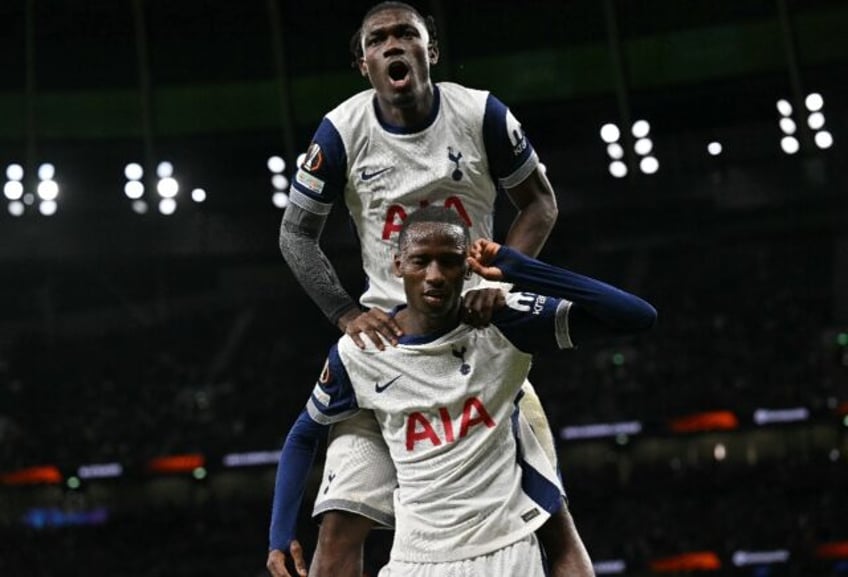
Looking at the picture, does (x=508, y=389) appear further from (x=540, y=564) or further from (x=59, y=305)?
(x=59, y=305)

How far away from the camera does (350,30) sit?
42.9 feet

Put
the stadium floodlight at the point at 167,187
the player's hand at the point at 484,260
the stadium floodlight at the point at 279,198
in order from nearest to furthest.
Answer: the player's hand at the point at 484,260 → the stadium floodlight at the point at 167,187 → the stadium floodlight at the point at 279,198

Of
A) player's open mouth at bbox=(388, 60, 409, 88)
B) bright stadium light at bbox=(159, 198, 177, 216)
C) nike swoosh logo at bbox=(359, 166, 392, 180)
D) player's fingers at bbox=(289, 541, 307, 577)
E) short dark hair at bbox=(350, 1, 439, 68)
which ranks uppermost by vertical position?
bright stadium light at bbox=(159, 198, 177, 216)

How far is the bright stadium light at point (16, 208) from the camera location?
14.7 m

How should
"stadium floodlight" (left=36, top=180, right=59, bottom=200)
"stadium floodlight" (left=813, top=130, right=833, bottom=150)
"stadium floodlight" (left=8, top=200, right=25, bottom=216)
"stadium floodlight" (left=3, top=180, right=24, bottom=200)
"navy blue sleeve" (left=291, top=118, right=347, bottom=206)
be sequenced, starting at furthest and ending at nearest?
"stadium floodlight" (left=8, top=200, right=25, bottom=216) → "stadium floodlight" (left=36, top=180, right=59, bottom=200) → "stadium floodlight" (left=3, top=180, right=24, bottom=200) → "stadium floodlight" (left=813, top=130, right=833, bottom=150) → "navy blue sleeve" (left=291, top=118, right=347, bottom=206)

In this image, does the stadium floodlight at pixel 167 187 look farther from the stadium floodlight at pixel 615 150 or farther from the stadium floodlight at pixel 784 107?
the stadium floodlight at pixel 784 107

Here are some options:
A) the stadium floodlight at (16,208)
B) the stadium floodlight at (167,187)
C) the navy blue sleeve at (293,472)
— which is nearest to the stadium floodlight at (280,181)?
the stadium floodlight at (167,187)

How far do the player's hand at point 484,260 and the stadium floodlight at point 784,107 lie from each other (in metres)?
10.4

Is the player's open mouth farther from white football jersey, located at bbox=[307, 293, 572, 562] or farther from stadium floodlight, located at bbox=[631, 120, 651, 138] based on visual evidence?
stadium floodlight, located at bbox=[631, 120, 651, 138]

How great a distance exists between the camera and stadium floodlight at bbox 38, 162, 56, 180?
1434cm

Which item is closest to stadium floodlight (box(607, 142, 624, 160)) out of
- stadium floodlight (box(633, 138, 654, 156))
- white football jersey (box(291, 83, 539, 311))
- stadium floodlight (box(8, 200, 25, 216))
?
stadium floodlight (box(633, 138, 654, 156))

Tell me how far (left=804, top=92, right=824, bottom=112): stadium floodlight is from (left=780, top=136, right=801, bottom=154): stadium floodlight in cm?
63

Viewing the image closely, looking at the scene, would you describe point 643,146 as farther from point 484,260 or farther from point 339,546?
point 484,260

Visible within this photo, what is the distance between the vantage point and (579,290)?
12.0 feet
